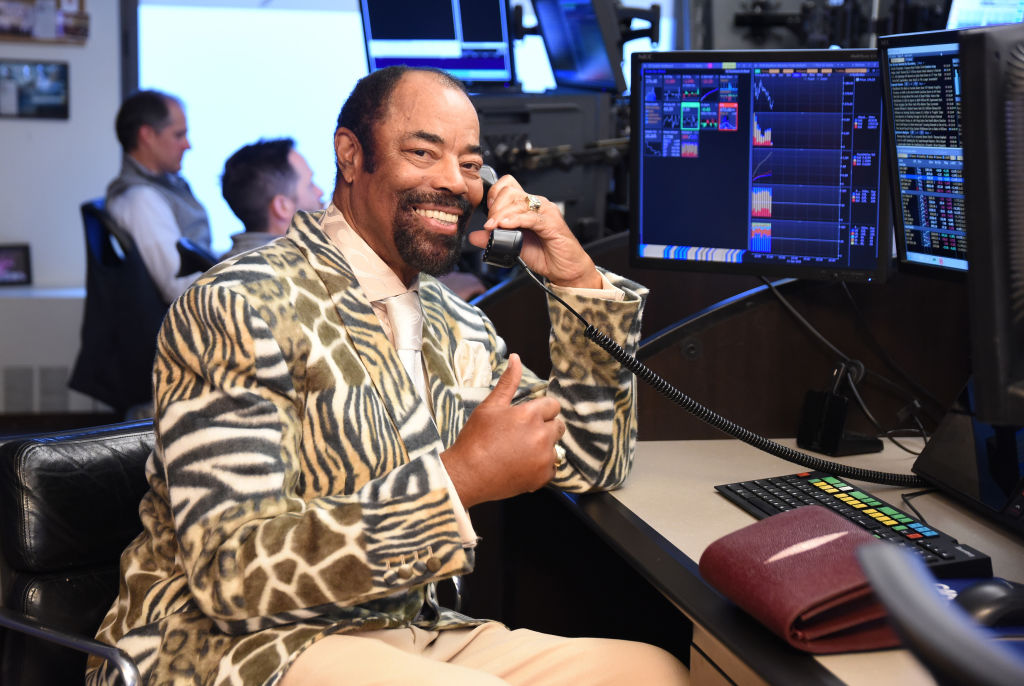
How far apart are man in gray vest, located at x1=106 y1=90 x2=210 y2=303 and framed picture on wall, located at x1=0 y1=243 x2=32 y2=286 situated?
48.6 inches

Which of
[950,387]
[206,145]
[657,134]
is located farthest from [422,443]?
[206,145]

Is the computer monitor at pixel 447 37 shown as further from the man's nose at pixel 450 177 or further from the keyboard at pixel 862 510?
the keyboard at pixel 862 510

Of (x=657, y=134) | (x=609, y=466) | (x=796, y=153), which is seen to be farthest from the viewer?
(x=657, y=134)

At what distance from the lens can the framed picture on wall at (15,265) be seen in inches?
199

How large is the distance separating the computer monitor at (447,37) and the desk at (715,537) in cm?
160

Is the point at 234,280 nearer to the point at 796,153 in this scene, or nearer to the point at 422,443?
the point at 422,443

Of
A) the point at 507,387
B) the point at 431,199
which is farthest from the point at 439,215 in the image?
the point at 507,387

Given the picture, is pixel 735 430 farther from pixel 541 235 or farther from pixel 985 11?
pixel 985 11

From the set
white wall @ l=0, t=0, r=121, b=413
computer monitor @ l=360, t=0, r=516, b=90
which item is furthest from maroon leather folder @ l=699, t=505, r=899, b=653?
white wall @ l=0, t=0, r=121, b=413

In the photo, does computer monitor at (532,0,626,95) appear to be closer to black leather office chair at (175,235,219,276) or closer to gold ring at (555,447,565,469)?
black leather office chair at (175,235,219,276)

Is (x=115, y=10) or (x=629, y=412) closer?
(x=629, y=412)

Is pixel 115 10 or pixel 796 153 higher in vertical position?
pixel 115 10

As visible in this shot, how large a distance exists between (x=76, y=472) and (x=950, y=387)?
4.75ft

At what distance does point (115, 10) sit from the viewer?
505 centimetres
